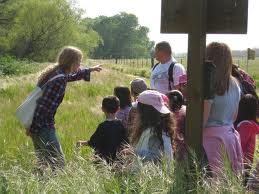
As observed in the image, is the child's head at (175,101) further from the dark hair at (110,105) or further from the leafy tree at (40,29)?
the leafy tree at (40,29)

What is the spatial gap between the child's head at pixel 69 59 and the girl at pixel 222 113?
1816 millimetres

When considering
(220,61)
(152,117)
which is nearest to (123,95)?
(152,117)

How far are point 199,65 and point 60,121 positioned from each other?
6.99 m

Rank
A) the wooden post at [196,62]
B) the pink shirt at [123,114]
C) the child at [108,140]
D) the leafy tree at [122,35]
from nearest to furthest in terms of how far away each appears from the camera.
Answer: the wooden post at [196,62], the child at [108,140], the pink shirt at [123,114], the leafy tree at [122,35]

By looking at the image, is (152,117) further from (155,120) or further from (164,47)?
(164,47)

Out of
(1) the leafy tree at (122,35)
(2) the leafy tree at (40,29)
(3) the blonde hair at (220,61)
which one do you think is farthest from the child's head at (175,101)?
(1) the leafy tree at (122,35)

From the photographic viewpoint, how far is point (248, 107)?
581 centimetres

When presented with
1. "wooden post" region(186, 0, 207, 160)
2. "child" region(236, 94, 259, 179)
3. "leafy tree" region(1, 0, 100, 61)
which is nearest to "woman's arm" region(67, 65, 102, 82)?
"child" region(236, 94, 259, 179)

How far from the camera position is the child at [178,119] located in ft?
16.7

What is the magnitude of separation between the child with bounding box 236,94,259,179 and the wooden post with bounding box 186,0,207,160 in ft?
3.85

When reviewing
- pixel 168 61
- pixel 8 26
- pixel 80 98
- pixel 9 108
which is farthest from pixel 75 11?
pixel 168 61

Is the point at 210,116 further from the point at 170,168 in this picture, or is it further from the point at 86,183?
the point at 86,183

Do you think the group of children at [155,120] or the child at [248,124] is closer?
the group of children at [155,120]

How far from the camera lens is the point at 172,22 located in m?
4.73
